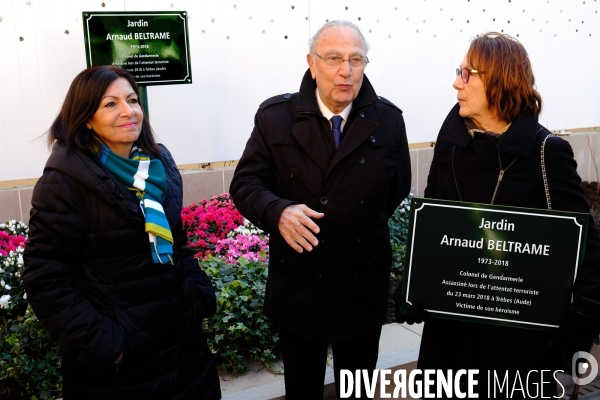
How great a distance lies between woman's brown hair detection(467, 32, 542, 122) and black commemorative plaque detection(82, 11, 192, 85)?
3506mm

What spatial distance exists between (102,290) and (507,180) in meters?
1.72

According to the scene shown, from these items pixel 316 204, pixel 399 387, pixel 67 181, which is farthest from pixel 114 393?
pixel 399 387

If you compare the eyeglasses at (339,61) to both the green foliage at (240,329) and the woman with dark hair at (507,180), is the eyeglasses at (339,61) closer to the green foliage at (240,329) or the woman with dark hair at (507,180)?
the woman with dark hair at (507,180)

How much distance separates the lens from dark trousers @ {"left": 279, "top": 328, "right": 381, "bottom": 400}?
10.3ft

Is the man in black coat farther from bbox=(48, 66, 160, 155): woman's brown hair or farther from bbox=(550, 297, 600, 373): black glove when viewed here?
bbox=(550, 297, 600, 373): black glove

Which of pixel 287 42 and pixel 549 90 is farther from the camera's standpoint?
pixel 549 90

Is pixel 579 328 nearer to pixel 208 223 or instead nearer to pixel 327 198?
pixel 327 198

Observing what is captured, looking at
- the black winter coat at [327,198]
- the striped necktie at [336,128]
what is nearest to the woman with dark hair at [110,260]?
the black winter coat at [327,198]

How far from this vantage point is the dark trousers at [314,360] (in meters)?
3.15

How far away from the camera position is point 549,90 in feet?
30.5

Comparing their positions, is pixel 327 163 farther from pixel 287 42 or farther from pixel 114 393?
pixel 287 42

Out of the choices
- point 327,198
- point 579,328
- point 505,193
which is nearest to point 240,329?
point 327,198

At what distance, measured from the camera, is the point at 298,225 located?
2705 mm

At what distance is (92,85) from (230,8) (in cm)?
435
